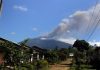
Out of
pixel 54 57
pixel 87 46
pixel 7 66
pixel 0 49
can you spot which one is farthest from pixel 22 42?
pixel 87 46

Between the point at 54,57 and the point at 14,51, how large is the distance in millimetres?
39901

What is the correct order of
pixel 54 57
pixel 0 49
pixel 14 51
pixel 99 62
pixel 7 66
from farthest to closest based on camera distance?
pixel 54 57, pixel 99 62, pixel 0 49, pixel 7 66, pixel 14 51

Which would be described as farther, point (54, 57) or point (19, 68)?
point (54, 57)

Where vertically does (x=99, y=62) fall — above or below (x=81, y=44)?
below

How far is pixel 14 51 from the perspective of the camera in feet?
98.9

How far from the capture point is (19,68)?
101ft

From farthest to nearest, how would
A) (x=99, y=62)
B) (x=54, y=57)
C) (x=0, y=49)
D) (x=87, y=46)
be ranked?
(x=87, y=46) < (x=54, y=57) < (x=99, y=62) < (x=0, y=49)

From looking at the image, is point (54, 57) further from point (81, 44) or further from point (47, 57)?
point (81, 44)

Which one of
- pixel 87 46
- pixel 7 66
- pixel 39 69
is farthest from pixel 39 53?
pixel 87 46

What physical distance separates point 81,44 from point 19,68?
10147 cm

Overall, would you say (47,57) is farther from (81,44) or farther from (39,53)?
(81,44)

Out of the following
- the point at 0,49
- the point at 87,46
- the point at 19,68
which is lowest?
the point at 19,68

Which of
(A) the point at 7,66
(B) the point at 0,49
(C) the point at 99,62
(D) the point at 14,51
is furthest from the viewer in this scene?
(C) the point at 99,62

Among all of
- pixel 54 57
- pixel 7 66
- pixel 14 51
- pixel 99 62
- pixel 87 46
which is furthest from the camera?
pixel 87 46
